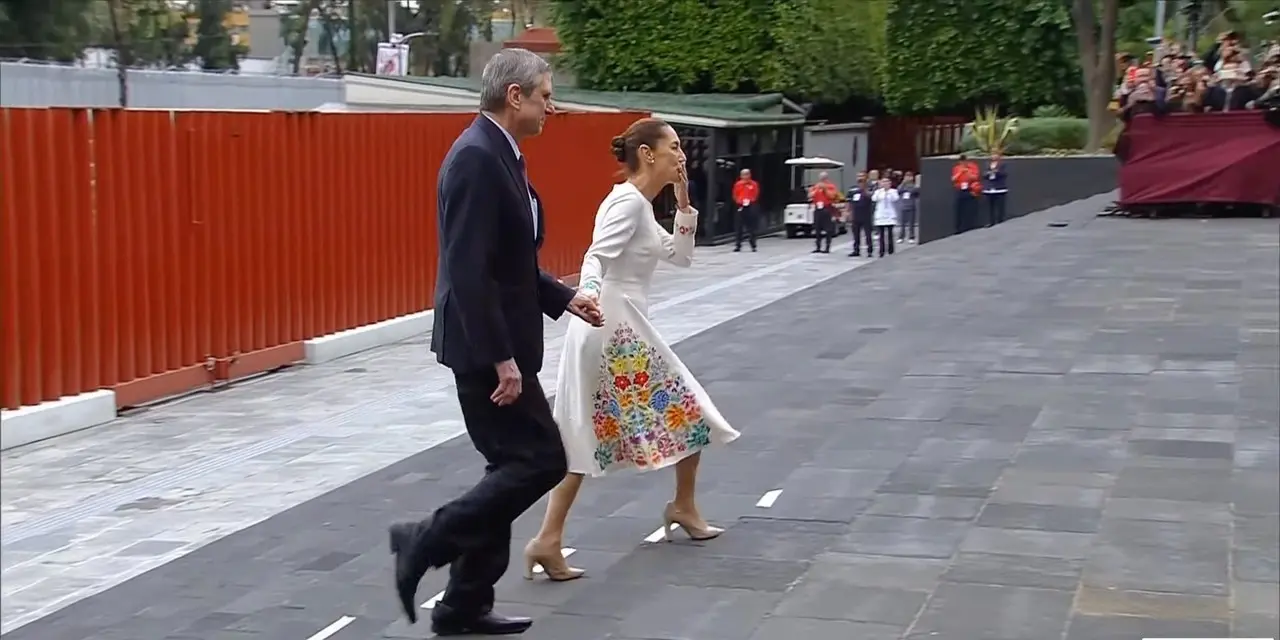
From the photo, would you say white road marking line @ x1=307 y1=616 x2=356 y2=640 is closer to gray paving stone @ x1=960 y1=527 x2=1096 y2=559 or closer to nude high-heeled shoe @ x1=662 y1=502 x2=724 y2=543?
nude high-heeled shoe @ x1=662 y1=502 x2=724 y2=543

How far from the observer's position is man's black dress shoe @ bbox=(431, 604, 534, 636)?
445cm

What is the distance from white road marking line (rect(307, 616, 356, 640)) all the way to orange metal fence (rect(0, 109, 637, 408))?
194 inches

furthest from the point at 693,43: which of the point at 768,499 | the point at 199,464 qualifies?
the point at 768,499

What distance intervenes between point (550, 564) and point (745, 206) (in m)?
23.8

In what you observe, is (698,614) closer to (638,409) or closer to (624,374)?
(638,409)

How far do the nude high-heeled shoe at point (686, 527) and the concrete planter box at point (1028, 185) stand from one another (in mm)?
17410

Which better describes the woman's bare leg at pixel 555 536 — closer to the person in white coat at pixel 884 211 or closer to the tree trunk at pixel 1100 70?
the tree trunk at pixel 1100 70

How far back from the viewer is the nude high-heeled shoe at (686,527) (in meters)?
5.42

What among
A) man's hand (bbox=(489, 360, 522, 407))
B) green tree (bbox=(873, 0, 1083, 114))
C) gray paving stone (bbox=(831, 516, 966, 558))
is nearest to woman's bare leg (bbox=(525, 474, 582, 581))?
man's hand (bbox=(489, 360, 522, 407))

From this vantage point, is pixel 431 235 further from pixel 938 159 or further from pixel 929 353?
pixel 938 159

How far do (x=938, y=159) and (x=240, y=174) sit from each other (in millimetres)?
16148

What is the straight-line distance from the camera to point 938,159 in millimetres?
25453

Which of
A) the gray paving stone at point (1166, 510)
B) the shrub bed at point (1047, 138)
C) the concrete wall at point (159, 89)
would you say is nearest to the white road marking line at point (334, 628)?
the gray paving stone at point (1166, 510)

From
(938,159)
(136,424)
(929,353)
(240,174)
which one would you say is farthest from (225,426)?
(938,159)
